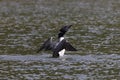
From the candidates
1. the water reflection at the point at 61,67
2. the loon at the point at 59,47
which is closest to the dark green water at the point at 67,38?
the water reflection at the point at 61,67

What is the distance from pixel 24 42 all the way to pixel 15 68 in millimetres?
7556

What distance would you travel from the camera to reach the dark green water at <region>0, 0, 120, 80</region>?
19250 millimetres

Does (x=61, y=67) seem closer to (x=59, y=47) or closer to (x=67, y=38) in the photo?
(x=59, y=47)

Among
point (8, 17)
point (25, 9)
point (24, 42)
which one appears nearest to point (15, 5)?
point (25, 9)

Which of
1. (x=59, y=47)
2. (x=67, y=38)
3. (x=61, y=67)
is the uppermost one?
(x=59, y=47)

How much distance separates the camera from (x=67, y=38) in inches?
1187

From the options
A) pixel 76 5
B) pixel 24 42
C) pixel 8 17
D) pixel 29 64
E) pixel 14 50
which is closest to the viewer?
pixel 29 64

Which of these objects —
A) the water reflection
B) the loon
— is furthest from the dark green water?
the loon

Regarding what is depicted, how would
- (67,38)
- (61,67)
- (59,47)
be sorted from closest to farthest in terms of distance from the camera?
(61,67), (59,47), (67,38)

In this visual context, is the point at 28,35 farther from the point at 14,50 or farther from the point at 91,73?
the point at 91,73

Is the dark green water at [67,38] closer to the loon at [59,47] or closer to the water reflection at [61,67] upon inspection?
the water reflection at [61,67]

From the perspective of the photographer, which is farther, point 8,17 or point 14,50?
point 8,17

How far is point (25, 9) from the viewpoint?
49656 mm

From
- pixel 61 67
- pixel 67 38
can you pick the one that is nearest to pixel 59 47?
pixel 61 67
